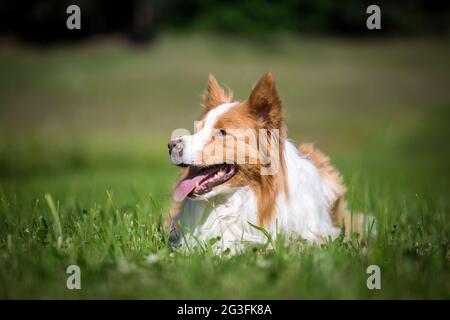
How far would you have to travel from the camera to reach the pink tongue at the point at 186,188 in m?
5.08

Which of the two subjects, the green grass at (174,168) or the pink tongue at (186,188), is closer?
the green grass at (174,168)

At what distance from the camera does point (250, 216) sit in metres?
5.21

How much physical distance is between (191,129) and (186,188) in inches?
27.3

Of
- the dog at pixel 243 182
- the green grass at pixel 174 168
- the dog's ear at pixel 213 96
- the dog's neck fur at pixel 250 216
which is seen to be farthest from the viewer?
the dog's ear at pixel 213 96

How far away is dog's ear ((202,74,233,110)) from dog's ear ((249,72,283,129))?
424 mm

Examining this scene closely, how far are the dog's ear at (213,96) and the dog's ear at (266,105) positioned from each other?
42cm

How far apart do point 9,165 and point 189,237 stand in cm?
940

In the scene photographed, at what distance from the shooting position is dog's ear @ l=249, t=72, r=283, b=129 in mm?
5102

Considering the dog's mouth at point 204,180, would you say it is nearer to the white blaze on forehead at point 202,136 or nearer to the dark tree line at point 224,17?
→ the white blaze on forehead at point 202,136

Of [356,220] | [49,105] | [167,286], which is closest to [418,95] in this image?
[49,105]

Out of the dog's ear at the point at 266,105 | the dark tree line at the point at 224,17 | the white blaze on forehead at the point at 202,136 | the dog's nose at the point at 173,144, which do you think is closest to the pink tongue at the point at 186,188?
the white blaze on forehead at the point at 202,136

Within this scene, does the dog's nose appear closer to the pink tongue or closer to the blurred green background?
the pink tongue

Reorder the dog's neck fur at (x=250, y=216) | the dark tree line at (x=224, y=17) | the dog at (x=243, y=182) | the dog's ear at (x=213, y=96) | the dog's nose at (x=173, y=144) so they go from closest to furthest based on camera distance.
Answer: the dog's nose at (x=173, y=144)
the dog at (x=243, y=182)
the dog's neck fur at (x=250, y=216)
the dog's ear at (x=213, y=96)
the dark tree line at (x=224, y=17)

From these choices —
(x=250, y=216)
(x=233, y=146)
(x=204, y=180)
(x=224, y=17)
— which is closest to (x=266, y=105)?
(x=233, y=146)
